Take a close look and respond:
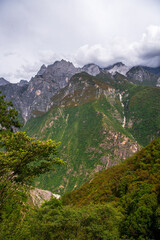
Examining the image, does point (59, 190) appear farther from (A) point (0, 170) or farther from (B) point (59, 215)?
(A) point (0, 170)

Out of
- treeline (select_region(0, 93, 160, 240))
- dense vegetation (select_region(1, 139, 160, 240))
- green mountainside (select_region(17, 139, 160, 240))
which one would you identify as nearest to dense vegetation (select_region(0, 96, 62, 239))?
treeline (select_region(0, 93, 160, 240))

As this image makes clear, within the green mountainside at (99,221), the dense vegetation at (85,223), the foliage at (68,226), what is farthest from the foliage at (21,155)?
the foliage at (68,226)

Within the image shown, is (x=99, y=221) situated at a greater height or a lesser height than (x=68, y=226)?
greater

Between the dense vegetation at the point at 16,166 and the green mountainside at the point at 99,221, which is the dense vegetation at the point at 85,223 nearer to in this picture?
the green mountainside at the point at 99,221

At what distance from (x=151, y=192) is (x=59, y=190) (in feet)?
547

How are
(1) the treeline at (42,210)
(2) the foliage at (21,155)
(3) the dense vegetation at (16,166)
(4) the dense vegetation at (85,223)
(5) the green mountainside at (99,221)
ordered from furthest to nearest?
(5) the green mountainside at (99,221) < (4) the dense vegetation at (85,223) < (1) the treeline at (42,210) < (3) the dense vegetation at (16,166) < (2) the foliage at (21,155)

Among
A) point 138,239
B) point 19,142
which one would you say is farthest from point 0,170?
point 138,239

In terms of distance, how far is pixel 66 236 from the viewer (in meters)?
18.4

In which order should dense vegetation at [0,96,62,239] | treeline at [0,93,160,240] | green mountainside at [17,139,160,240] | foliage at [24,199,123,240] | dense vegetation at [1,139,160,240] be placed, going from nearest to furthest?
dense vegetation at [0,96,62,239]
treeline at [0,93,160,240]
dense vegetation at [1,139,160,240]
foliage at [24,199,123,240]
green mountainside at [17,139,160,240]

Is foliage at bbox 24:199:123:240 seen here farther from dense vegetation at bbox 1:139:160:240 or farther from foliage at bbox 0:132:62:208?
foliage at bbox 0:132:62:208

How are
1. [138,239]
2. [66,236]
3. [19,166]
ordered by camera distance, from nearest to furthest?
1. [19,166]
2. [66,236]
3. [138,239]

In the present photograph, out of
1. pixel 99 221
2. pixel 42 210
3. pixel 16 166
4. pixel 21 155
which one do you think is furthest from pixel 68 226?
pixel 21 155

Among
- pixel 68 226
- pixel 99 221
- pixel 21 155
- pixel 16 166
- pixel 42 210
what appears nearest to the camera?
pixel 21 155

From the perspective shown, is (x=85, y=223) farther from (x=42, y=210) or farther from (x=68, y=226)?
(x=42, y=210)
